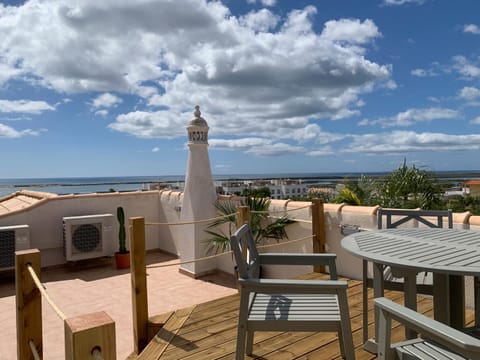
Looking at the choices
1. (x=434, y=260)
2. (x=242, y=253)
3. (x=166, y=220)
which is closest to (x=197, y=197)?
(x=166, y=220)

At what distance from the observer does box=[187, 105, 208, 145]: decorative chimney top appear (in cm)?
583

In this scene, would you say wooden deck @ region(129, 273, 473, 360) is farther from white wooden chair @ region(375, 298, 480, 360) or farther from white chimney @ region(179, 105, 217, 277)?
white chimney @ region(179, 105, 217, 277)

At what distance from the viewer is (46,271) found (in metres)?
6.03

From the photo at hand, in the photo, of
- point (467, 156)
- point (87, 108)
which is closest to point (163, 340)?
point (467, 156)

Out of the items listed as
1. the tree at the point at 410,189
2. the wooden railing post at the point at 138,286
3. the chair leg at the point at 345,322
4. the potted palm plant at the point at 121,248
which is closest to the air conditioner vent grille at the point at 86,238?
the potted palm plant at the point at 121,248

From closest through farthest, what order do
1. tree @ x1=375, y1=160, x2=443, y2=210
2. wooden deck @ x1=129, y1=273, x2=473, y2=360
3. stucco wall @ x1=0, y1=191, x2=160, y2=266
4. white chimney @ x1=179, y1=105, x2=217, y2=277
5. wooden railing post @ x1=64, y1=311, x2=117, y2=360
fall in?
wooden railing post @ x1=64, y1=311, x2=117, y2=360
wooden deck @ x1=129, y1=273, x2=473, y2=360
tree @ x1=375, y1=160, x2=443, y2=210
white chimney @ x1=179, y1=105, x2=217, y2=277
stucco wall @ x1=0, y1=191, x2=160, y2=266

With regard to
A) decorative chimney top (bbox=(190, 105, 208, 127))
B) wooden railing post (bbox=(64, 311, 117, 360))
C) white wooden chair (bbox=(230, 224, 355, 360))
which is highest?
decorative chimney top (bbox=(190, 105, 208, 127))

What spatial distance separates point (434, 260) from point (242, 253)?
0.91 meters

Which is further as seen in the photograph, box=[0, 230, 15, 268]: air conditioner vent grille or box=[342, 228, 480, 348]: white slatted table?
box=[0, 230, 15, 268]: air conditioner vent grille

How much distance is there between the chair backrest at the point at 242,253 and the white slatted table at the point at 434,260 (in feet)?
1.75

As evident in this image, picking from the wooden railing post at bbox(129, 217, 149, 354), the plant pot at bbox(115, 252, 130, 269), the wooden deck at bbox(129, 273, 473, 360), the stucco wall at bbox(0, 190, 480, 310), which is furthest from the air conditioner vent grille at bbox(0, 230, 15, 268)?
the wooden deck at bbox(129, 273, 473, 360)

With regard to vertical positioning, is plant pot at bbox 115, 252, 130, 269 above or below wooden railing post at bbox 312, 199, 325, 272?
below

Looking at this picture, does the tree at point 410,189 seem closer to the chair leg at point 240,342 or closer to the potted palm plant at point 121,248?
the chair leg at point 240,342

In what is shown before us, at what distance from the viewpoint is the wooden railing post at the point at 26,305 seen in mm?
1604
